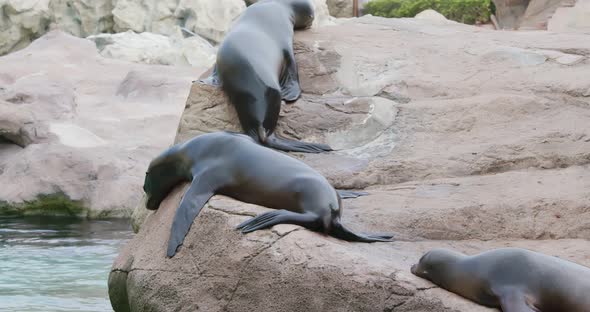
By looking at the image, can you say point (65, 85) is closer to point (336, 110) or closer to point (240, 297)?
point (336, 110)

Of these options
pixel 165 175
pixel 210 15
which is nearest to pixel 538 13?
pixel 210 15

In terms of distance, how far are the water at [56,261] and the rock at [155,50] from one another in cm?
849

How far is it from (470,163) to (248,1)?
18621 mm

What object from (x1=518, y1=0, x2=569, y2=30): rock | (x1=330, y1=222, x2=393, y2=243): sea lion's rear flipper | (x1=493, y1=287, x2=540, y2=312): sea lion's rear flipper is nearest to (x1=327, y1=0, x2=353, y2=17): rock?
(x1=518, y1=0, x2=569, y2=30): rock

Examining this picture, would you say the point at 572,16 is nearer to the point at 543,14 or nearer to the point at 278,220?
the point at 543,14

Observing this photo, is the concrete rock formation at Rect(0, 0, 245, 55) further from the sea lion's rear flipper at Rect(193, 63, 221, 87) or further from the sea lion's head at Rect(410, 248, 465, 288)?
the sea lion's head at Rect(410, 248, 465, 288)

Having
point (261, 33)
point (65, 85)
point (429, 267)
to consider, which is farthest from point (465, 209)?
point (65, 85)

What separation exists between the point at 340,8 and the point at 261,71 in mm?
19840

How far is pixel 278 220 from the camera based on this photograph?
156 inches

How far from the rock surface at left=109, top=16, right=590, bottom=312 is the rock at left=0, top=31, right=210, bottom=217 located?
10.1 feet

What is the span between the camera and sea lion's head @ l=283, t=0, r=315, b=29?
22.7 feet

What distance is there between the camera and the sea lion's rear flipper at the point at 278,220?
3.96 meters

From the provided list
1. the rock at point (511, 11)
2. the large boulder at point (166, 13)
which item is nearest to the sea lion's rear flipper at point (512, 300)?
the rock at point (511, 11)

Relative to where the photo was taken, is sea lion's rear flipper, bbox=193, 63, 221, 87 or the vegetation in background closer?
sea lion's rear flipper, bbox=193, 63, 221, 87
